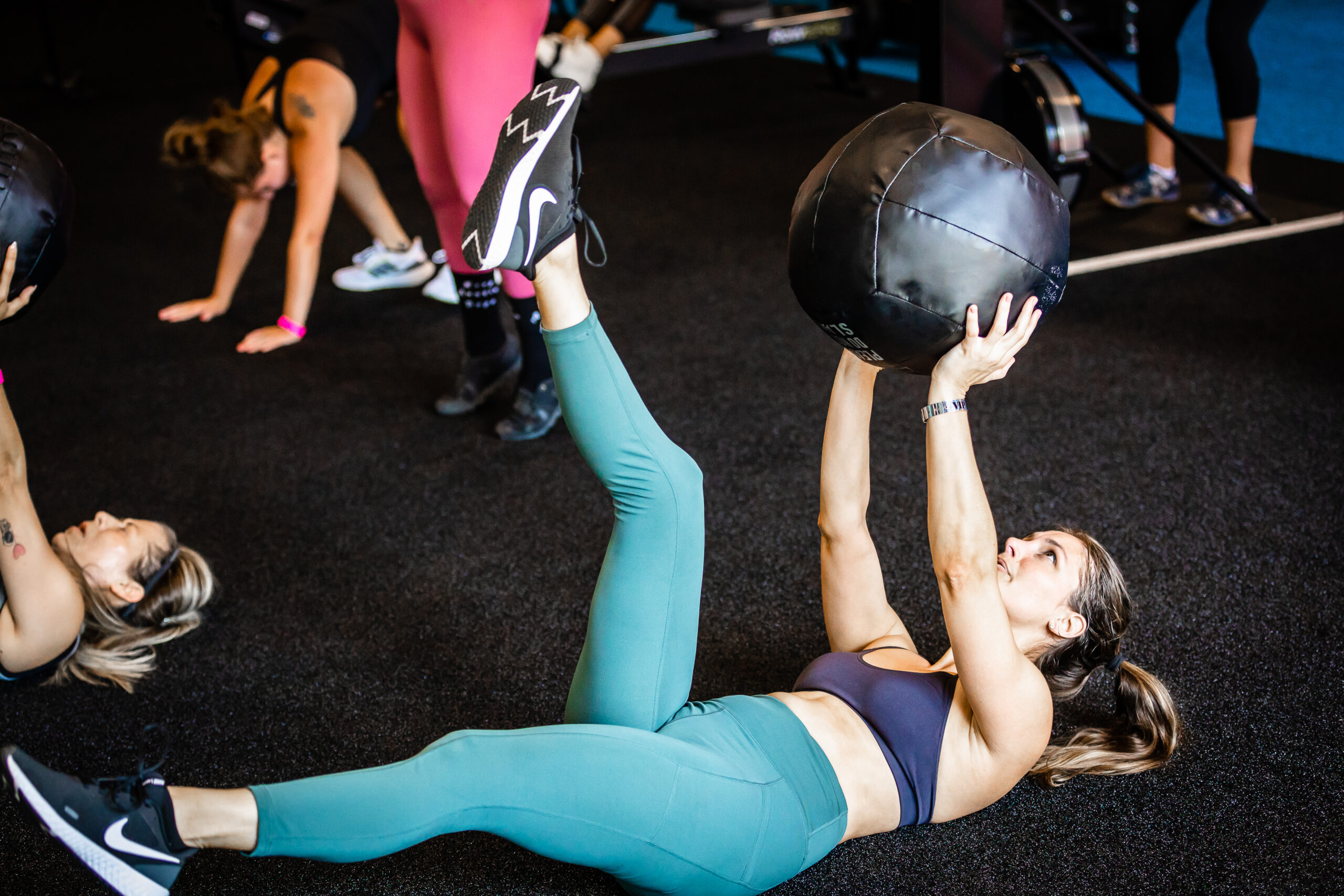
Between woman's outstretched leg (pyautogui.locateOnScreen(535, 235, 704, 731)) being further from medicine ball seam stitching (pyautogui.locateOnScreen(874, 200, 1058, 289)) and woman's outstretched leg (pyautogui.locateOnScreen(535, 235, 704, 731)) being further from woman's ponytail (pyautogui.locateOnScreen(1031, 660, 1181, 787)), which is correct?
woman's ponytail (pyautogui.locateOnScreen(1031, 660, 1181, 787))

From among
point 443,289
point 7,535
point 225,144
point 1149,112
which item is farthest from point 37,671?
point 1149,112

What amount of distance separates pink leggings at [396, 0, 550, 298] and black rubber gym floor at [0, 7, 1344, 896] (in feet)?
2.05

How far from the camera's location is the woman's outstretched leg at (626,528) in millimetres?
1186

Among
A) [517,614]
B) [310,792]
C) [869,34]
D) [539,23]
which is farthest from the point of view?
[869,34]

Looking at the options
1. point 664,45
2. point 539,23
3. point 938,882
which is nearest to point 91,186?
point 664,45

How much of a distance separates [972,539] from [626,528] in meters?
0.39

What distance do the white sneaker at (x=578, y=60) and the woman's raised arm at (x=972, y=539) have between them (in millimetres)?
2136

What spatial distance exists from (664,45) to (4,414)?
3.09 meters

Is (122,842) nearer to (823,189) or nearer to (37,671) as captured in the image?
(37,671)

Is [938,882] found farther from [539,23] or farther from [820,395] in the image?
[539,23]

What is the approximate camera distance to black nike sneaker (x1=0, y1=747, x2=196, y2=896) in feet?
3.24

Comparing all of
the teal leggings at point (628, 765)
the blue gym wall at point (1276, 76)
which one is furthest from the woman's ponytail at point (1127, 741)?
the blue gym wall at point (1276, 76)

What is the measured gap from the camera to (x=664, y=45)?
4020 millimetres

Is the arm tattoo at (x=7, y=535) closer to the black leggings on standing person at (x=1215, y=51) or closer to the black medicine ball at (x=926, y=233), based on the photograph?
the black medicine ball at (x=926, y=233)
